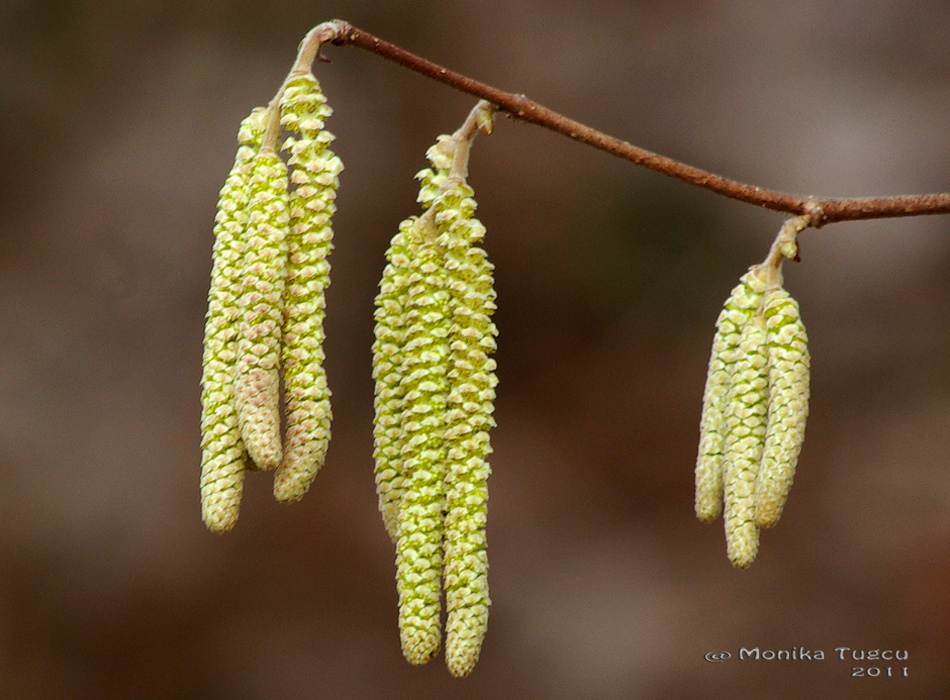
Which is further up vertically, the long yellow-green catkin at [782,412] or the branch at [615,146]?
the branch at [615,146]

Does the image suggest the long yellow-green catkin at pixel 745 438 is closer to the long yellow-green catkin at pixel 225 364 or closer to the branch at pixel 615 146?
the branch at pixel 615 146

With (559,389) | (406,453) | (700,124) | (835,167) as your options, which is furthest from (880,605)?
(406,453)

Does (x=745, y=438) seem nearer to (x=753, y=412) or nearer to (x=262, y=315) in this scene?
(x=753, y=412)

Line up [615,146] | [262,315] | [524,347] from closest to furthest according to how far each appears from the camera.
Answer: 1. [262,315]
2. [615,146]
3. [524,347]

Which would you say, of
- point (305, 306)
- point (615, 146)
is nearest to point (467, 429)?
point (305, 306)

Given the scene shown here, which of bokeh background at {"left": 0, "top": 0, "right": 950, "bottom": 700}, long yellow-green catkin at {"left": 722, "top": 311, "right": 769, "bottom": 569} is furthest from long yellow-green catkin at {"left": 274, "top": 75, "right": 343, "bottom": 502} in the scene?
bokeh background at {"left": 0, "top": 0, "right": 950, "bottom": 700}

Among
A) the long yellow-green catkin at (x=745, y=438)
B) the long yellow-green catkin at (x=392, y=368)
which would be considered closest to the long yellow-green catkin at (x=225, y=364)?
the long yellow-green catkin at (x=392, y=368)
